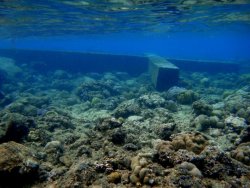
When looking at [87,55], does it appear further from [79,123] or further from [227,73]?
[79,123]

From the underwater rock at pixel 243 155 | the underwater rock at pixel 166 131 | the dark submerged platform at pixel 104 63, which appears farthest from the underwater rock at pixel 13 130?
the dark submerged platform at pixel 104 63

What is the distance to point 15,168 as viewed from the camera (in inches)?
224

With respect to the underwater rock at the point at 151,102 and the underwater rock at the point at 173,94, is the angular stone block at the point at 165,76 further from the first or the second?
the underwater rock at the point at 151,102

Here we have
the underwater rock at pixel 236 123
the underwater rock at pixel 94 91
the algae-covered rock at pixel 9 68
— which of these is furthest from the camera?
the algae-covered rock at pixel 9 68

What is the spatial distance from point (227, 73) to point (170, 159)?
33.5 m

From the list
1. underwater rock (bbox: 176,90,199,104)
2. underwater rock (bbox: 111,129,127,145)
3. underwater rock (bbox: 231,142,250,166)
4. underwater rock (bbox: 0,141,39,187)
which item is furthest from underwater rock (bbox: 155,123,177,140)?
underwater rock (bbox: 176,90,199,104)

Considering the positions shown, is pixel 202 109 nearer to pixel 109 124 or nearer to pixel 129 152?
pixel 109 124

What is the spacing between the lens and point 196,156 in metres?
5.67

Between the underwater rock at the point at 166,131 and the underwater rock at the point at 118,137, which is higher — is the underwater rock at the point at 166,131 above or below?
below

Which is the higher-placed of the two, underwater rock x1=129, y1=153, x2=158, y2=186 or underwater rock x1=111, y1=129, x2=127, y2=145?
underwater rock x1=129, y1=153, x2=158, y2=186

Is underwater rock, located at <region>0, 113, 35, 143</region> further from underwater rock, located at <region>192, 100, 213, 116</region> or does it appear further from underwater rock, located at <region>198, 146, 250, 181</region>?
underwater rock, located at <region>192, 100, 213, 116</region>

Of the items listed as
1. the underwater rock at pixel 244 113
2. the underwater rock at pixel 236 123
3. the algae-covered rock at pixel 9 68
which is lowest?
the algae-covered rock at pixel 9 68

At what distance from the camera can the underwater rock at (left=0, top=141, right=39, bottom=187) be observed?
564cm

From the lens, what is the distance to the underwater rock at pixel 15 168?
564cm
